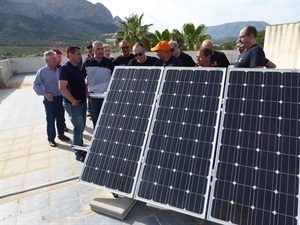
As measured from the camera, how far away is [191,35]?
3022cm

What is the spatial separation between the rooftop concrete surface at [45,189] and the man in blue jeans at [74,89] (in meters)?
0.84

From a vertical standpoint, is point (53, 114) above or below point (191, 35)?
below

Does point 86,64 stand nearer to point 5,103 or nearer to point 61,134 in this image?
point 61,134

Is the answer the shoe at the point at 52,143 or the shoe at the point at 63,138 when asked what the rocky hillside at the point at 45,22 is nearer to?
the shoe at the point at 63,138

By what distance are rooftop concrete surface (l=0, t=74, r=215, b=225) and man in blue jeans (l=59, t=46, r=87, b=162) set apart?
0.84 meters

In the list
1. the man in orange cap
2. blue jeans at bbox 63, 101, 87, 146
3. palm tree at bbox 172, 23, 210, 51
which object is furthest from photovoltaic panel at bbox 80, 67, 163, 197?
palm tree at bbox 172, 23, 210, 51

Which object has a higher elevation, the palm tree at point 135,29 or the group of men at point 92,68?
the palm tree at point 135,29

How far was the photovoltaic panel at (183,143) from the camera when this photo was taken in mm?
3646

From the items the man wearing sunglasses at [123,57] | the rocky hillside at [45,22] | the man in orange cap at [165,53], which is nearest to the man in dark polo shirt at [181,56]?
→ the man wearing sunglasses at [123,57]

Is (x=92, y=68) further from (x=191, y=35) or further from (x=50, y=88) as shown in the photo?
(x=191, y=35)

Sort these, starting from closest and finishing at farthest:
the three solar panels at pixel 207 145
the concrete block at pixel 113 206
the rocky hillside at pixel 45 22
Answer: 1. the three solar panels at pixel 207 145
2. the concrete block at pixel 113 206
3. the rocky hillside at pixel 45 22

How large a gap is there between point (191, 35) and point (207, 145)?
28.4 m

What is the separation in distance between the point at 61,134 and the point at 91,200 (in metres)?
3.53

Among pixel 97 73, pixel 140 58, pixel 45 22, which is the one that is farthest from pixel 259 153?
pixel 45 22
